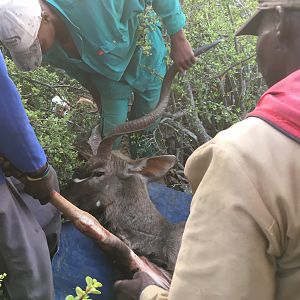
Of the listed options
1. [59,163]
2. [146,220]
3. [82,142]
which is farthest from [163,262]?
[82,142]

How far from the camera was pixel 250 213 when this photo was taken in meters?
1.23

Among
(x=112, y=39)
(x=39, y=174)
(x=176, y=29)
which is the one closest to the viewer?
(x=39, y=174)

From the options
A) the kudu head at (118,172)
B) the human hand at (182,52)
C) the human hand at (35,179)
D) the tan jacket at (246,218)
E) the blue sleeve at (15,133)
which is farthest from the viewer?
the human hand at (182,52)

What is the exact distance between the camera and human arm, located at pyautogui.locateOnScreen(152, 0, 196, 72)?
3.88 m

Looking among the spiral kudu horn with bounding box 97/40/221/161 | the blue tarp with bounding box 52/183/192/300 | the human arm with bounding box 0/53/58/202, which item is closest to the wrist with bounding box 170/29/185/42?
the spiral kudu horn with bounding box 97/40/221/161

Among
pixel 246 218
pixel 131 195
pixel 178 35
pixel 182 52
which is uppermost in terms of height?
pixel 246 218

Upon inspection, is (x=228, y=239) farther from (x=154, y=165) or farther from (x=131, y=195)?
(x=154, y=165)

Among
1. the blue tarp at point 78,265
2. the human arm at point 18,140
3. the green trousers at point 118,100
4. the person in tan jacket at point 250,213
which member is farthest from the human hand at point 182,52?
the person in tan jacket at point 250,213

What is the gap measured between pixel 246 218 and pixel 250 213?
0.01 meters

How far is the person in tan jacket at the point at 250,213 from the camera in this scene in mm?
1232

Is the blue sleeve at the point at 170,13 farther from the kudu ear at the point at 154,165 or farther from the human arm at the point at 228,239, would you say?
the human arm at the point at 228,239

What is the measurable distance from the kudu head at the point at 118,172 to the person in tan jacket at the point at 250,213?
2.63m

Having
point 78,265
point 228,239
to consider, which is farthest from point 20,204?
point 228,239

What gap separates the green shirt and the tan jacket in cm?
260
